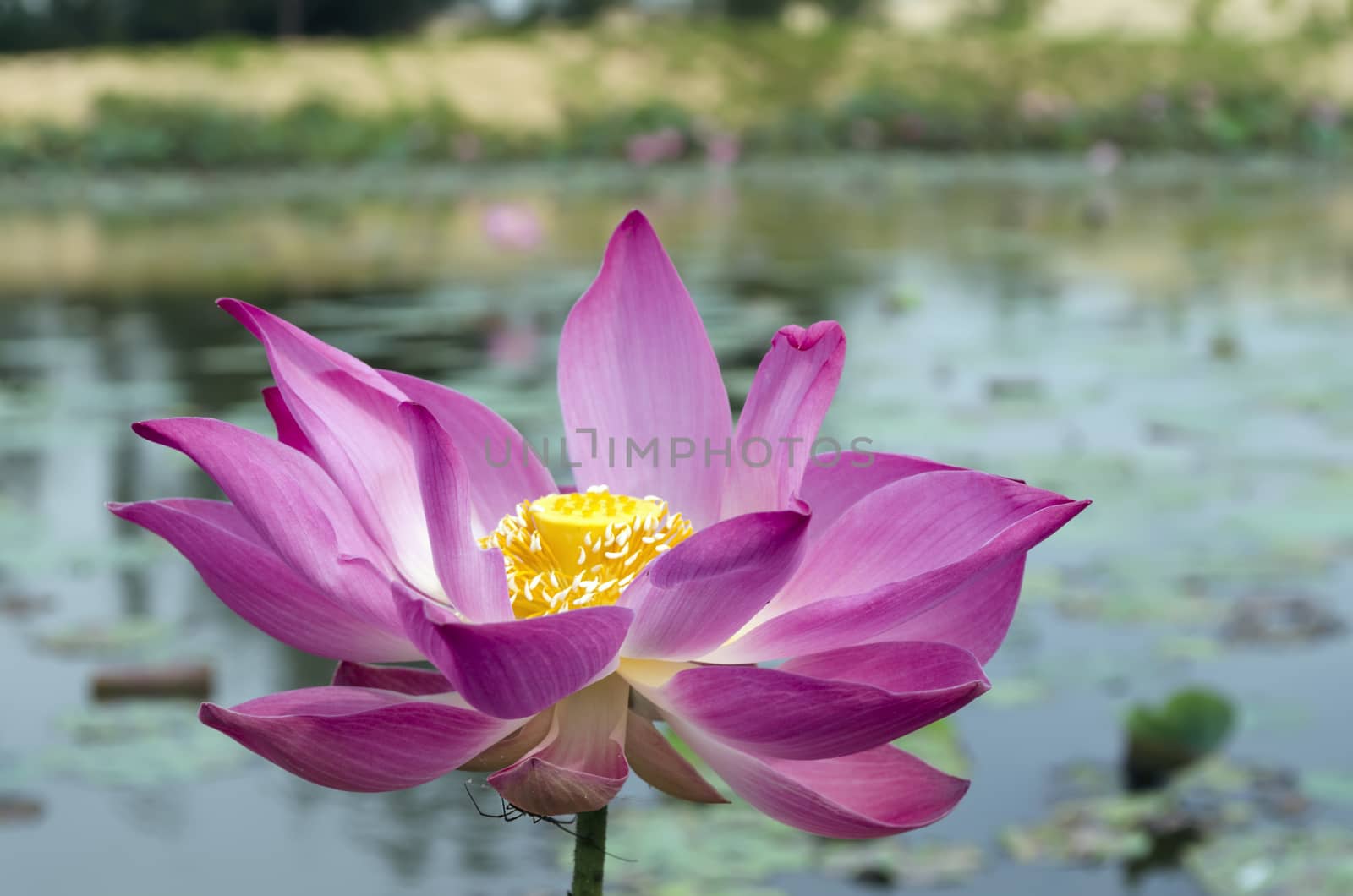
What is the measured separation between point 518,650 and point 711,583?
76 millimetres

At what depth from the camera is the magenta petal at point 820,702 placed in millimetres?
434

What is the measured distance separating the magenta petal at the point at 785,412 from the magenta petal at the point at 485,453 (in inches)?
3.2

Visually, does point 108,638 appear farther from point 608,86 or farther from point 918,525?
point 608,86

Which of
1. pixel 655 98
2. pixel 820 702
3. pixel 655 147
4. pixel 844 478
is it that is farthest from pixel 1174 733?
pixel 655 98

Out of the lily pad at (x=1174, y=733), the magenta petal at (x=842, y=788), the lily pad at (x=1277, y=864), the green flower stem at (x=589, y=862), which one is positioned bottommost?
the lily pad at (x=1277, y=864)

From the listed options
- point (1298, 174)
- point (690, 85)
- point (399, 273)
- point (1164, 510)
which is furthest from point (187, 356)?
point (690, 85)

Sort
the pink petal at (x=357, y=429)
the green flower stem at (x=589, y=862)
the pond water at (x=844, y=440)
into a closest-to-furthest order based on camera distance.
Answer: the green flower stem at (x=589, y=862) → the pink petal at (x=357, y=429) → the pond water at (x=844, y=440)

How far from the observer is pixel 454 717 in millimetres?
447

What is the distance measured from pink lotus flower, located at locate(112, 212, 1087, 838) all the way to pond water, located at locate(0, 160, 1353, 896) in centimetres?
100

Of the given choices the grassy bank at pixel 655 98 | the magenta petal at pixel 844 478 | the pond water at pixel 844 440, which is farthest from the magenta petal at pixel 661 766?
the grassy bank at pixel 655 98

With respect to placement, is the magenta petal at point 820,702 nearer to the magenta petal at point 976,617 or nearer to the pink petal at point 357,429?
the magenta petal at point 976,617

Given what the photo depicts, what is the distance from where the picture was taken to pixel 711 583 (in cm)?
47

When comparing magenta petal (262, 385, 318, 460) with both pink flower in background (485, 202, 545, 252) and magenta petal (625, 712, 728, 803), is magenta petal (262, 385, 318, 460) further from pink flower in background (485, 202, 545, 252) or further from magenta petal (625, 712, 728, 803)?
pink flower in background (485, 202, 545, 252)

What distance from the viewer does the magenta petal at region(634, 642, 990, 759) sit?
0.43m
